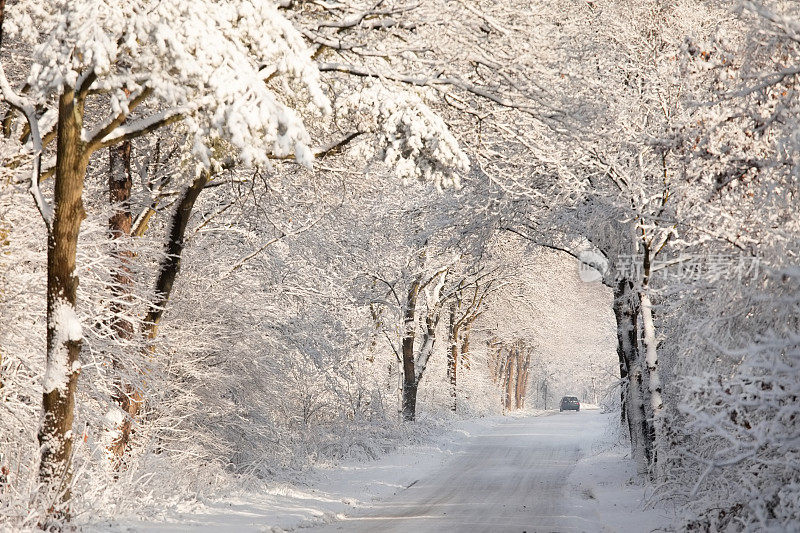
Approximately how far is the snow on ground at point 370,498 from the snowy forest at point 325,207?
513mm

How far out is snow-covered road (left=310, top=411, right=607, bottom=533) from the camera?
12.0 m

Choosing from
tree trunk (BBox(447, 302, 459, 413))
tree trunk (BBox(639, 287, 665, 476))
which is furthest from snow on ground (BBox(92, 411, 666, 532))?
tree trunk (BBox(447, 302, 459, 413))

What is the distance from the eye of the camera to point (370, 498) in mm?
15562

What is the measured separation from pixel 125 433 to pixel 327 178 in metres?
6.12

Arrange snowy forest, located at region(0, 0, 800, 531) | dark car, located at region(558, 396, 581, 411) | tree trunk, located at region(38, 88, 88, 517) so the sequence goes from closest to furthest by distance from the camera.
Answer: snowy forest, located at region(0, 0, 800, 531) < tree trunk, located at region(38, 88, 88, 517) < dark car, located at region(558, 396, 581, 411)

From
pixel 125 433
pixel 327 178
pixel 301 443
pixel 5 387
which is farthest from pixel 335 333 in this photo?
pixel 5 387

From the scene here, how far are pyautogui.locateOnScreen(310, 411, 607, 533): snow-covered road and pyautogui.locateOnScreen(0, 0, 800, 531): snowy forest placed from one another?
186 centimetres

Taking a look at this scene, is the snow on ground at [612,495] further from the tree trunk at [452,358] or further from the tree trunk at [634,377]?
the tree trunk at [452,358]

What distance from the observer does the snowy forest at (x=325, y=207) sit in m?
7.74

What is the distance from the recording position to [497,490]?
16.8 metres

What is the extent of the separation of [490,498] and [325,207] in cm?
695

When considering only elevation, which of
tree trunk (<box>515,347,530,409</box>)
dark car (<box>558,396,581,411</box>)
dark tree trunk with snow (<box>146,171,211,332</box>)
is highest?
dark tree trunk with snow (<box>146,171,211,332</box>)

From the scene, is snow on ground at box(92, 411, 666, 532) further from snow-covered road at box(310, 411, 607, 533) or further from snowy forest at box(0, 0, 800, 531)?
snowy forest at box(0, 0, 800, 531)

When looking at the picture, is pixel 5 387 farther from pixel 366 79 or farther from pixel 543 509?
pixel 543 509
